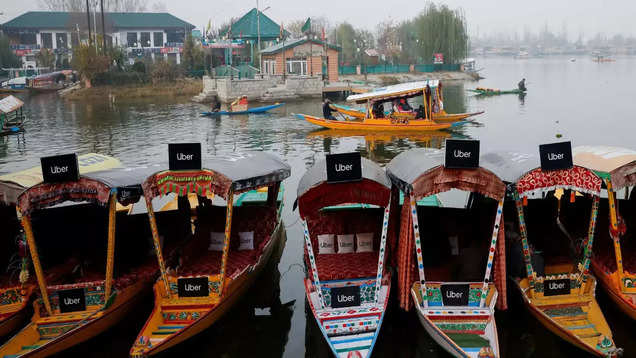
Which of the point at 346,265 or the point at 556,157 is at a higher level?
the point at 556,157

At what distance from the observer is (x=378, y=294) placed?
7.77 meters

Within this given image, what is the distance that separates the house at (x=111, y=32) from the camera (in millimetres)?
66188

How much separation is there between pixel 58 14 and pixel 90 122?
46371 millimetres

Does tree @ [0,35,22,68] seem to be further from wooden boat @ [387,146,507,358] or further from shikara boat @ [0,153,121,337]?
wooden boat @ [387,146,507,358]

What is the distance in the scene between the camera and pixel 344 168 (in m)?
7.57

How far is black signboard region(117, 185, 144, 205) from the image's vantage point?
7.73 metres

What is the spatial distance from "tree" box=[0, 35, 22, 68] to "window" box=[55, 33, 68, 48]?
6757 millimetres

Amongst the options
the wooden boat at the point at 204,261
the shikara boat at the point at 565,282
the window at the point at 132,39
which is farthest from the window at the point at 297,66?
the shikara boat at the point at 565,282

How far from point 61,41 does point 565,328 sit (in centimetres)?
7409

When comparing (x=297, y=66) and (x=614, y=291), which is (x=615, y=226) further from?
(x=297, y=66)

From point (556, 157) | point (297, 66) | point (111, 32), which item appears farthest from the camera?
point (111, 32)

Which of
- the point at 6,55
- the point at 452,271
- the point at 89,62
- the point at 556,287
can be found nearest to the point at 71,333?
the point at 452,271

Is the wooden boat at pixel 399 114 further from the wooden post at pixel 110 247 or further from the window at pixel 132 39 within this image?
the window at pixel 132 39

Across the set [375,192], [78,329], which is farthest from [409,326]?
[78,329]
